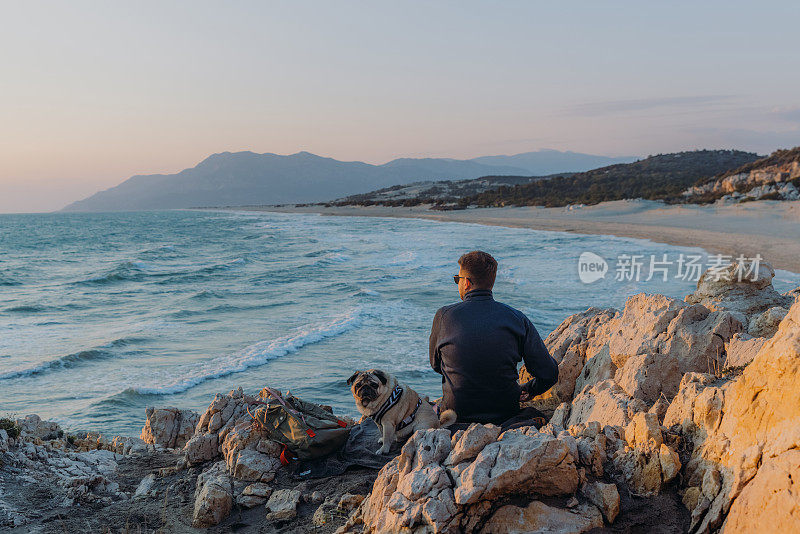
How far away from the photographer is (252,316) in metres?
15.0

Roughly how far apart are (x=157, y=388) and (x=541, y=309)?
8965mm

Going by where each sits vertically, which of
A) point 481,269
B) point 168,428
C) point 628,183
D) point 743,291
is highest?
point 628,183

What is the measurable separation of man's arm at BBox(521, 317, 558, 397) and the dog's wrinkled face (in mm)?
1123

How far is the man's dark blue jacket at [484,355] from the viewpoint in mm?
3760

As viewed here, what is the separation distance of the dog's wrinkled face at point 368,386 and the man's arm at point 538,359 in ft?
3.68

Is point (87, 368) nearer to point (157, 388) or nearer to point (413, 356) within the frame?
point (157, 388)

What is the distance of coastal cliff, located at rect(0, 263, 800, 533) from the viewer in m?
2.42

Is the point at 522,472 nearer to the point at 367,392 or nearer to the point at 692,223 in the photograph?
the point at 367,392

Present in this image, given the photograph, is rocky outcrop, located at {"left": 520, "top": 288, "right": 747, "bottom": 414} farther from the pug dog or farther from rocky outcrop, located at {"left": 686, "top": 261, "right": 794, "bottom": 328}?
the pug dog

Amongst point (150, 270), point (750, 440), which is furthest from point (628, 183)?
point (750, 440)

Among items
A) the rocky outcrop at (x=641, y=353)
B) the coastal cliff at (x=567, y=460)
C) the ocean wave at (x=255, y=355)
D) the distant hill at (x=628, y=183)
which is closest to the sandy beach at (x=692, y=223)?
the distant hill at (x=628, y=183)

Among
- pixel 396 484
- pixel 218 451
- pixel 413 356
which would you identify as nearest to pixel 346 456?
pixel 218 451

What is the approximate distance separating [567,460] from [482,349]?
3.93 ft

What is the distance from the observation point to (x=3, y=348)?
12609 mm
